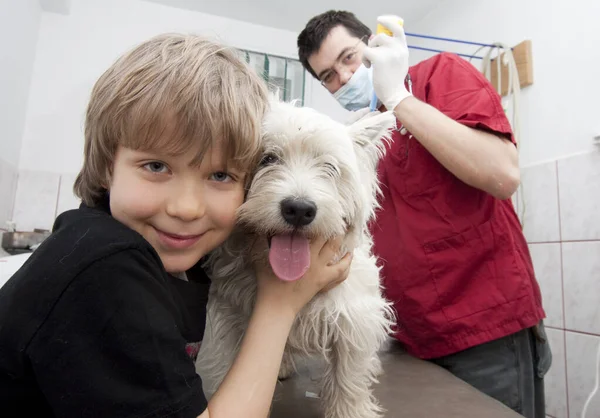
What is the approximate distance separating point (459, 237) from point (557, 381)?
136cm

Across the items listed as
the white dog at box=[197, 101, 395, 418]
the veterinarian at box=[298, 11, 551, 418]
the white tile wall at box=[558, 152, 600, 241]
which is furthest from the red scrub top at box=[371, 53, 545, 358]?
the white tile wall at box=[558, 152, 600, 241]

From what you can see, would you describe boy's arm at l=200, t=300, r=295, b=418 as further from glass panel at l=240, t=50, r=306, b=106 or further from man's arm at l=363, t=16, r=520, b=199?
glass panel at l=240, t=50, r=306, b=106

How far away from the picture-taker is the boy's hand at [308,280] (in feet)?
2.69

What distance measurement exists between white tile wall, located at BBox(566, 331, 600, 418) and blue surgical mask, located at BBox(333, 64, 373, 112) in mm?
1532

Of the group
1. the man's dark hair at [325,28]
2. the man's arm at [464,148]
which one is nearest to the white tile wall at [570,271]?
the man's arm at [464,148]

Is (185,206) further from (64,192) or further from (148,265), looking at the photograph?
(64,192)

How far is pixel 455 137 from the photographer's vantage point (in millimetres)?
1206

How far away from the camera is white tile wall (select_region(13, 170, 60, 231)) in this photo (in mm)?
2891

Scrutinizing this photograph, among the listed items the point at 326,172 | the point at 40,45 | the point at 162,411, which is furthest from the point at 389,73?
the point at 40,45

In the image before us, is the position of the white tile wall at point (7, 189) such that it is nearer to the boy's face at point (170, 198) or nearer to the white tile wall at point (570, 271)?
the boy's face at point (170, 198)

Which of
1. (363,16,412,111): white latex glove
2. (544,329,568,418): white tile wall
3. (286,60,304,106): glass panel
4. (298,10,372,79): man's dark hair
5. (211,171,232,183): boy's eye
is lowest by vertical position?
(544,329,568,418): white tile wall

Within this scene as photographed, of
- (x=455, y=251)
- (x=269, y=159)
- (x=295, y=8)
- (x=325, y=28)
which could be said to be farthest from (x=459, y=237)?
(x=295, y=8)

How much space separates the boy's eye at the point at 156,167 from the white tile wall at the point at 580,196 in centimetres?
208

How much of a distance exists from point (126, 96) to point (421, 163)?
98 centimetres
